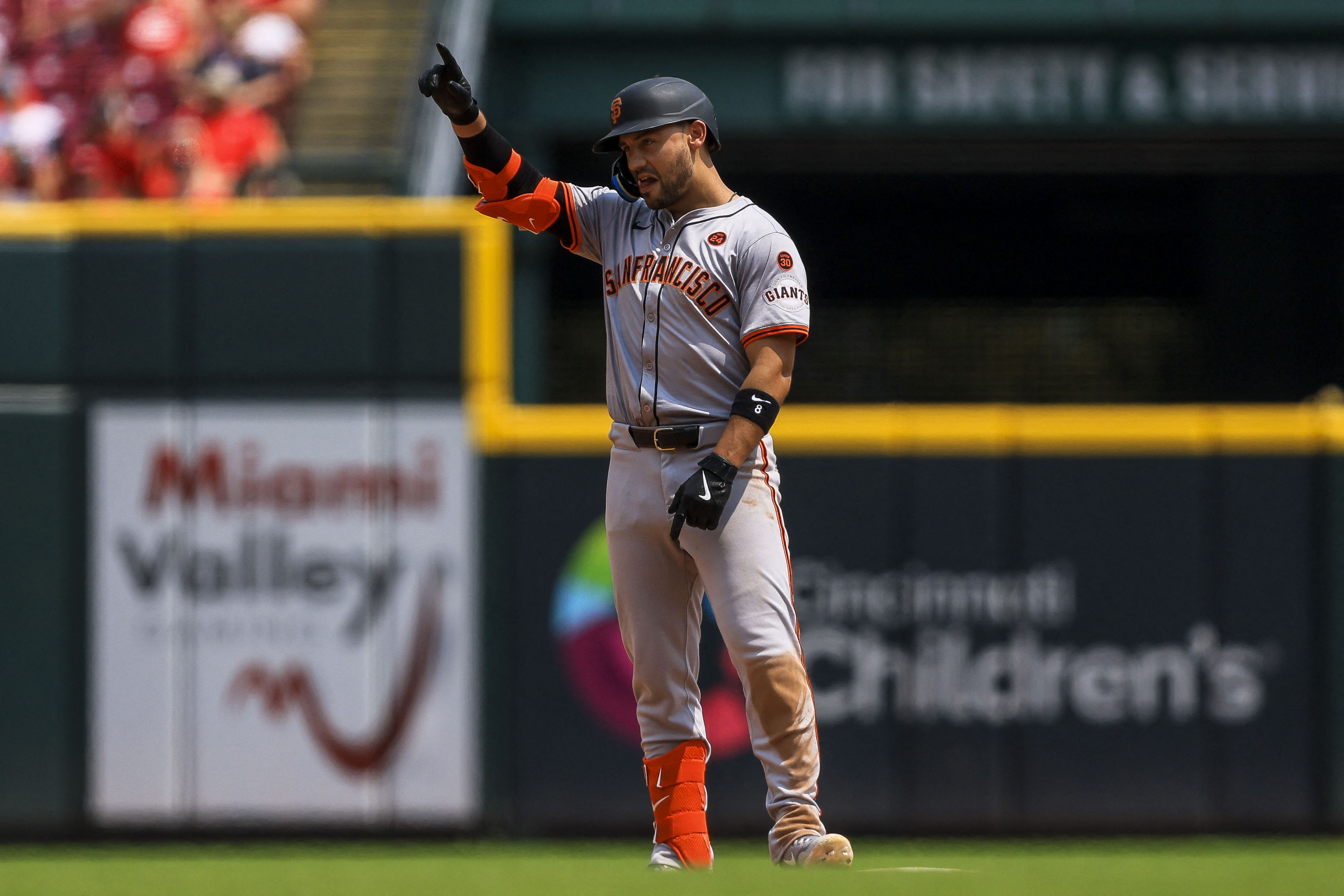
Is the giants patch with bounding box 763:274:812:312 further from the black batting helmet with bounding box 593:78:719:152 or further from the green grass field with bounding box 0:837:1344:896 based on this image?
the green grass field with bounding box 0:837:1344:896

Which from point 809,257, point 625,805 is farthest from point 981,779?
point 809,257

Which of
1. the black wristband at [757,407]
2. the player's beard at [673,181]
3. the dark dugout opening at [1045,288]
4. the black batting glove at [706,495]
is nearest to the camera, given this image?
the black batting glove at [706,495]

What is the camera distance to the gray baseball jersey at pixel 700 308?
4043mm

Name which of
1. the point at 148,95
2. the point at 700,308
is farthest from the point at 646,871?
the point at 148,95

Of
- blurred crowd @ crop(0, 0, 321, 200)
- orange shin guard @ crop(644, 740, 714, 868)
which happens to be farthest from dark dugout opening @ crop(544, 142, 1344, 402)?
orange shin guard @ crop(644, 740, 714, 868)

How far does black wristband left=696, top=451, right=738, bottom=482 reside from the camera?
12.7ft

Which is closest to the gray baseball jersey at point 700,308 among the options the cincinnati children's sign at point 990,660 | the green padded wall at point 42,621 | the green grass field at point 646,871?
the green grass field at point 646,871

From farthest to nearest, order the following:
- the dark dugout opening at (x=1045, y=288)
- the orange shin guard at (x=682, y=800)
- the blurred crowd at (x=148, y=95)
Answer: the dark dugout opening at (x=1045, y=288) → the blurred crowd at (x=148, y=95) → the orange shin guard at (x=682, y=800)

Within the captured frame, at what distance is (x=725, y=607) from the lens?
4.05 m

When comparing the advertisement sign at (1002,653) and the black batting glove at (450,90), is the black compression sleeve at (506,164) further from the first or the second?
the advertisement sign at (1002,653)

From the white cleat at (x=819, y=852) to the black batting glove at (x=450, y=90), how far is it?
73.4 inches

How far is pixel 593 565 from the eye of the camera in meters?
7.08

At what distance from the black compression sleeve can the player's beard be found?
26 cm

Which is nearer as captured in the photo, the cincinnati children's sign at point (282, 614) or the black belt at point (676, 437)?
the black belt at point (676, 437)
